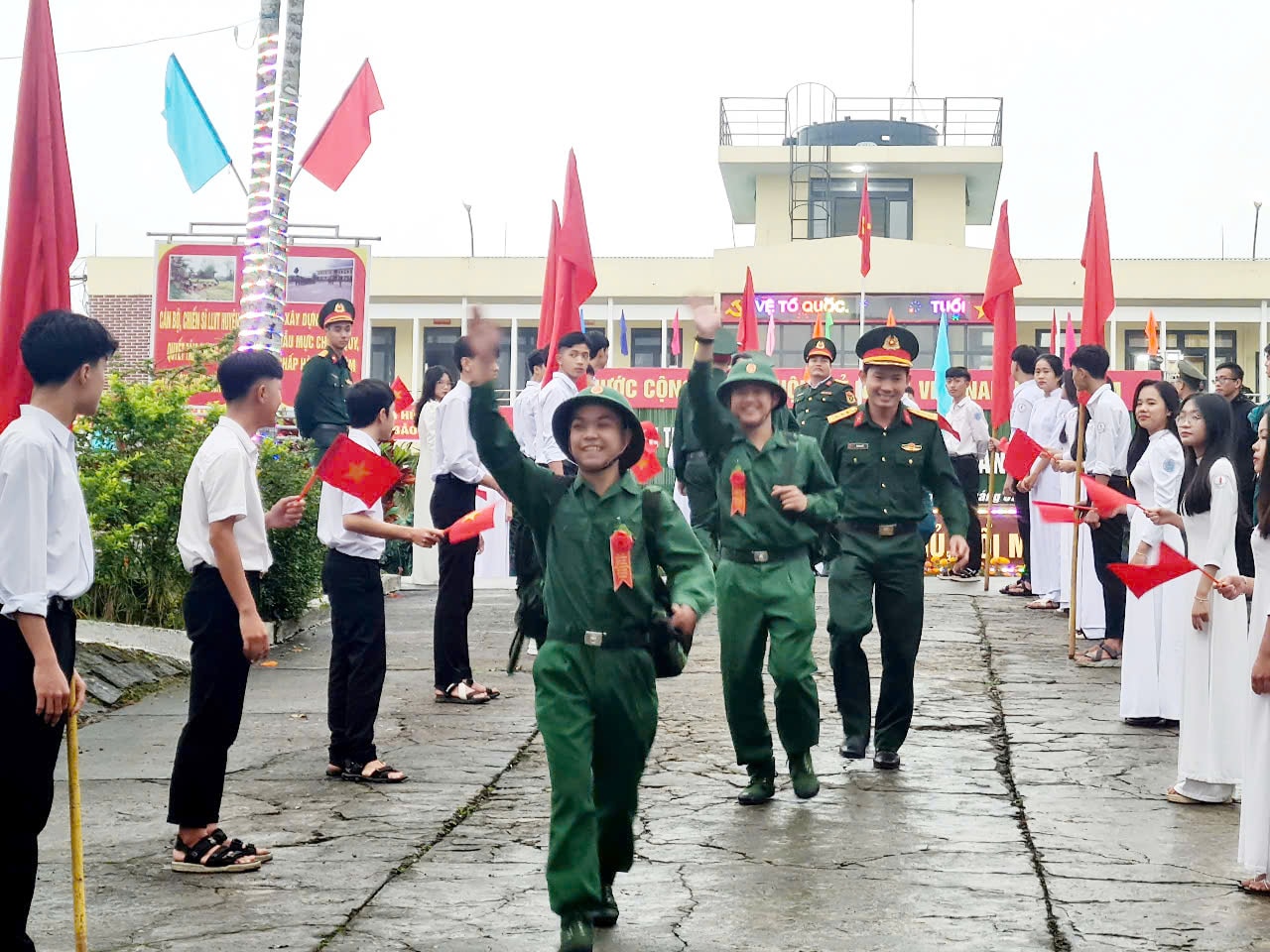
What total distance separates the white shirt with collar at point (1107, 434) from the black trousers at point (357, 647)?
6.15m

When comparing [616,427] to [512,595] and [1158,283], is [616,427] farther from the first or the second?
[1158,283]

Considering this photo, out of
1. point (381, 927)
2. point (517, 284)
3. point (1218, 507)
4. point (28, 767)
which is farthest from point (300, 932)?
point (517, 284)

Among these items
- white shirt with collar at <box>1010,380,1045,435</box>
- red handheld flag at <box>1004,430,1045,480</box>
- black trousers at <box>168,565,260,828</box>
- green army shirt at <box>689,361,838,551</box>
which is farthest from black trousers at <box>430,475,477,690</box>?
white shirt with collar at <box>1010,380,1045,435</box>

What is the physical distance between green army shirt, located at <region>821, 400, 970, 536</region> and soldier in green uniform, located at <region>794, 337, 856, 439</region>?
20.0ft

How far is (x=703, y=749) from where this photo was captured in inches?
332

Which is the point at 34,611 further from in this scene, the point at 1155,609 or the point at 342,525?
the point at 1155,609

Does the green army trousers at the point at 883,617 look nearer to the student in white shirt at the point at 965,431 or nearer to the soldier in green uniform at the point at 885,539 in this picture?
the soldier in green uniform at the point at 885,539

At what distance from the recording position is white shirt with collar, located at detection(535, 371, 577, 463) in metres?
10.8

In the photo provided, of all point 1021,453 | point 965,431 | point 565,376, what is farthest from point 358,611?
point 965,431

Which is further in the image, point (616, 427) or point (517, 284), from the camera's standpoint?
point (517, 284)

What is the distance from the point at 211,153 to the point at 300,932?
17.7m

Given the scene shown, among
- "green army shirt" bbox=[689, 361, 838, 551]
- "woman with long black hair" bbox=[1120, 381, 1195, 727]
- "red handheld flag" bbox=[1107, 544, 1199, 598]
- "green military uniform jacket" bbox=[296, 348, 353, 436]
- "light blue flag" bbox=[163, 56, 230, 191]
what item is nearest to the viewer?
"red handheld flag" bbox=[1107, 544, 1199, 598]

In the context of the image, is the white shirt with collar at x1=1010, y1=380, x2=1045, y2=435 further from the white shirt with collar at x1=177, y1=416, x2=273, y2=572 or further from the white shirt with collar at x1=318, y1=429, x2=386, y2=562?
the white shirt with collar at x1=177, y1=416, x2=273, y2=572

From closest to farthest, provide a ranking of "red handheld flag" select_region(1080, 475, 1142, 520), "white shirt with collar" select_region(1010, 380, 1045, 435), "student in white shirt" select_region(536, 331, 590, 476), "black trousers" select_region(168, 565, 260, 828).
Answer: "black trousers" select_region(168, 565, 260, 828) < "red handheld flag" select_region(1080, 475, 1142, 520) < "student in white shirt" select_region(536, 331, 590, 476) < "white shirt with collar" select_region(1010, 380, 1045, 435)
